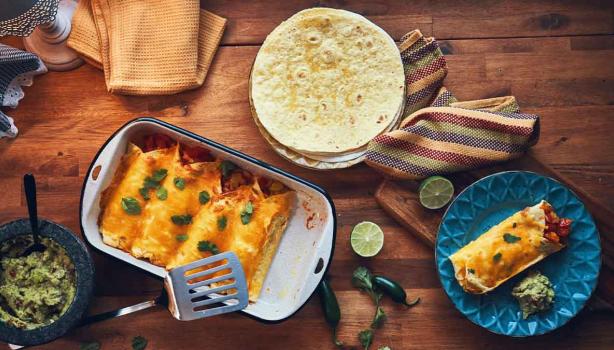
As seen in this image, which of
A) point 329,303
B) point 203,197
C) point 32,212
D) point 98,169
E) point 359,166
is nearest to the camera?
point 32,212

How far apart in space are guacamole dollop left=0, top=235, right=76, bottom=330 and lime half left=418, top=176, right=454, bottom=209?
1.65 meters

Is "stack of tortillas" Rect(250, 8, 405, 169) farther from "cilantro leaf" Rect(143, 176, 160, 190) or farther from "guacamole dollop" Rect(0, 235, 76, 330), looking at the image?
"guacamole dollop" Rect(0, 235, 76, 330)

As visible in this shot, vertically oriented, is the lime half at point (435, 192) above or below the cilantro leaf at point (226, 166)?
below

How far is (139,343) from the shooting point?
3281 millimetres

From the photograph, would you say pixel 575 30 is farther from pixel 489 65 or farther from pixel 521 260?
pixel 521 260

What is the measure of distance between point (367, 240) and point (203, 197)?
0.81 m

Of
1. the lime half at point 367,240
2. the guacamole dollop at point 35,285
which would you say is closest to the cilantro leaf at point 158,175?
the guacamole dollop at point 35,285

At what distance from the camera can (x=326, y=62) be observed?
3238 mm

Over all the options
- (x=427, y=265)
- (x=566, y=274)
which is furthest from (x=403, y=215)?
(x=566, y=274)

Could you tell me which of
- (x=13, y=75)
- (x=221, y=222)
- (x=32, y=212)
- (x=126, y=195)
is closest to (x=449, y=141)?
(x=221, y=222)

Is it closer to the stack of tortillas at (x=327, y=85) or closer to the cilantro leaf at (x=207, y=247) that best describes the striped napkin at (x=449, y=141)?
the stack of tortillas at (x=327, y=85)

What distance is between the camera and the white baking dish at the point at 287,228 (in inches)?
117

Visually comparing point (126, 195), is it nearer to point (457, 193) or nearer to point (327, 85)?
point (327, 85)

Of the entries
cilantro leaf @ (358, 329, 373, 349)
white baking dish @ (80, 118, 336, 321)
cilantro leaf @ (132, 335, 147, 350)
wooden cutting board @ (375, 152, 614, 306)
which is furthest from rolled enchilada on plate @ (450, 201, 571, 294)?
cilantro leaf @ (132, 335, 147, 350)
